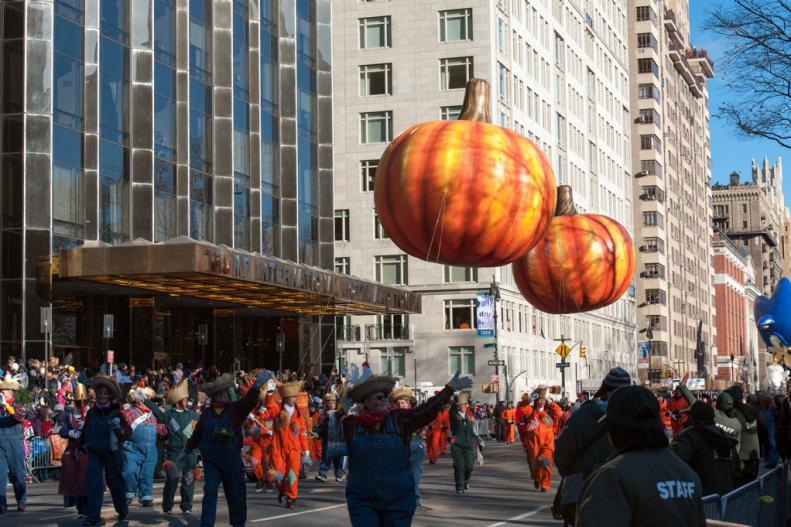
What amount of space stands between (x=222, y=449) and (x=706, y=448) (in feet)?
17.6

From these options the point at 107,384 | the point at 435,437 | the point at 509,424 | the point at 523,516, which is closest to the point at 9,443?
the point at 107,384

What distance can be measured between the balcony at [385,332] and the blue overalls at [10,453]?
162 ft

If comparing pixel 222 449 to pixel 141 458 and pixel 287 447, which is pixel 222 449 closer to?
pixel 141 458

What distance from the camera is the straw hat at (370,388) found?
10250 mm

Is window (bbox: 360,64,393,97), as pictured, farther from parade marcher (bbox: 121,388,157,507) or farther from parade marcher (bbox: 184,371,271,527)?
parade marcher (bbox: 184,371,271,527)

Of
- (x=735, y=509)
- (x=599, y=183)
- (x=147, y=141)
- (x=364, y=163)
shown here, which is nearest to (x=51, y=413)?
(x=147, y=141)

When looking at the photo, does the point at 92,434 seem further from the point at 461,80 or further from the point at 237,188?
the point at 461,80

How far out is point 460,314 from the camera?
66.8m

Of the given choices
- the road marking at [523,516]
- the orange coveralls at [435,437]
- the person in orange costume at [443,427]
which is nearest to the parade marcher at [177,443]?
the road marking at [523,516]

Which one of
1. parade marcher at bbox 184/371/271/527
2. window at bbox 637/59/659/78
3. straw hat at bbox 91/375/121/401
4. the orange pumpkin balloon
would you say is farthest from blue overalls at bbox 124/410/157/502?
window at bbox 637/59/659/78

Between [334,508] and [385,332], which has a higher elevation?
[385,332]

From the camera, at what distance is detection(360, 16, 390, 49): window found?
232 ft

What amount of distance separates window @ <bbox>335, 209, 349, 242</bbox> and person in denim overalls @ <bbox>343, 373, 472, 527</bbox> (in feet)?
195

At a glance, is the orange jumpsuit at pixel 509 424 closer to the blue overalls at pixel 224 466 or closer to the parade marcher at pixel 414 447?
the parade marcher at pixel 414 447
